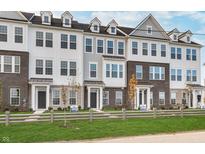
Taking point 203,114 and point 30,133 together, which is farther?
point 203,114

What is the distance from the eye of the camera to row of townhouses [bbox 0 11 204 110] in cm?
2244

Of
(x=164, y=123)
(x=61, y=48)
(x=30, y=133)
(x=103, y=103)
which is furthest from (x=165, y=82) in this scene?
(x=30, y=133)

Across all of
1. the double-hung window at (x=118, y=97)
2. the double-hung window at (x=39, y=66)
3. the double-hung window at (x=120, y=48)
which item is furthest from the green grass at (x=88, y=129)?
the double-hung window at (x=120, y=48)

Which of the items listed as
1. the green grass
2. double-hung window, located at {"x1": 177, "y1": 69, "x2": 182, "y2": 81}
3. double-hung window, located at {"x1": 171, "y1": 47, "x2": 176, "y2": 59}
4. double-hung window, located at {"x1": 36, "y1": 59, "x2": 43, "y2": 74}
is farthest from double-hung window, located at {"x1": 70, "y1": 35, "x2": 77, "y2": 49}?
double-hung window, located at {"x1": 177, "y1": 69, "x2": 182, "y2": 81}

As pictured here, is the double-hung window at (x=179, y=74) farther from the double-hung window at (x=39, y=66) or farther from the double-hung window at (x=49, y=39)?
the double-hung window at (x=39, y=66)

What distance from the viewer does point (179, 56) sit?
29.2 m

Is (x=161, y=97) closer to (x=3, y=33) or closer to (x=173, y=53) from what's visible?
(x=173, y=53)

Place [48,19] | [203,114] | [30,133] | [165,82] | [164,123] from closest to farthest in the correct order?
1. [30,133]
2. [164,123]
3. [203,114]
4. [48,19]
5. [165,82]

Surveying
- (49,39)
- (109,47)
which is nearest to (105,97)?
(109,47)

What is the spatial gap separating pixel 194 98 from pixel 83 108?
437 inches

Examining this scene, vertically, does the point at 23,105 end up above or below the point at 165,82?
below

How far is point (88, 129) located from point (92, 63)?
1228 cm

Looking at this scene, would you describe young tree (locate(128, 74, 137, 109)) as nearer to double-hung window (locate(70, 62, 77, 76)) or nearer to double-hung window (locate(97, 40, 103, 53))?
double-hung window (locate(97, 40, 103, 53))

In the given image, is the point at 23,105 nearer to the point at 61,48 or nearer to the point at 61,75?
the point at 61,75
